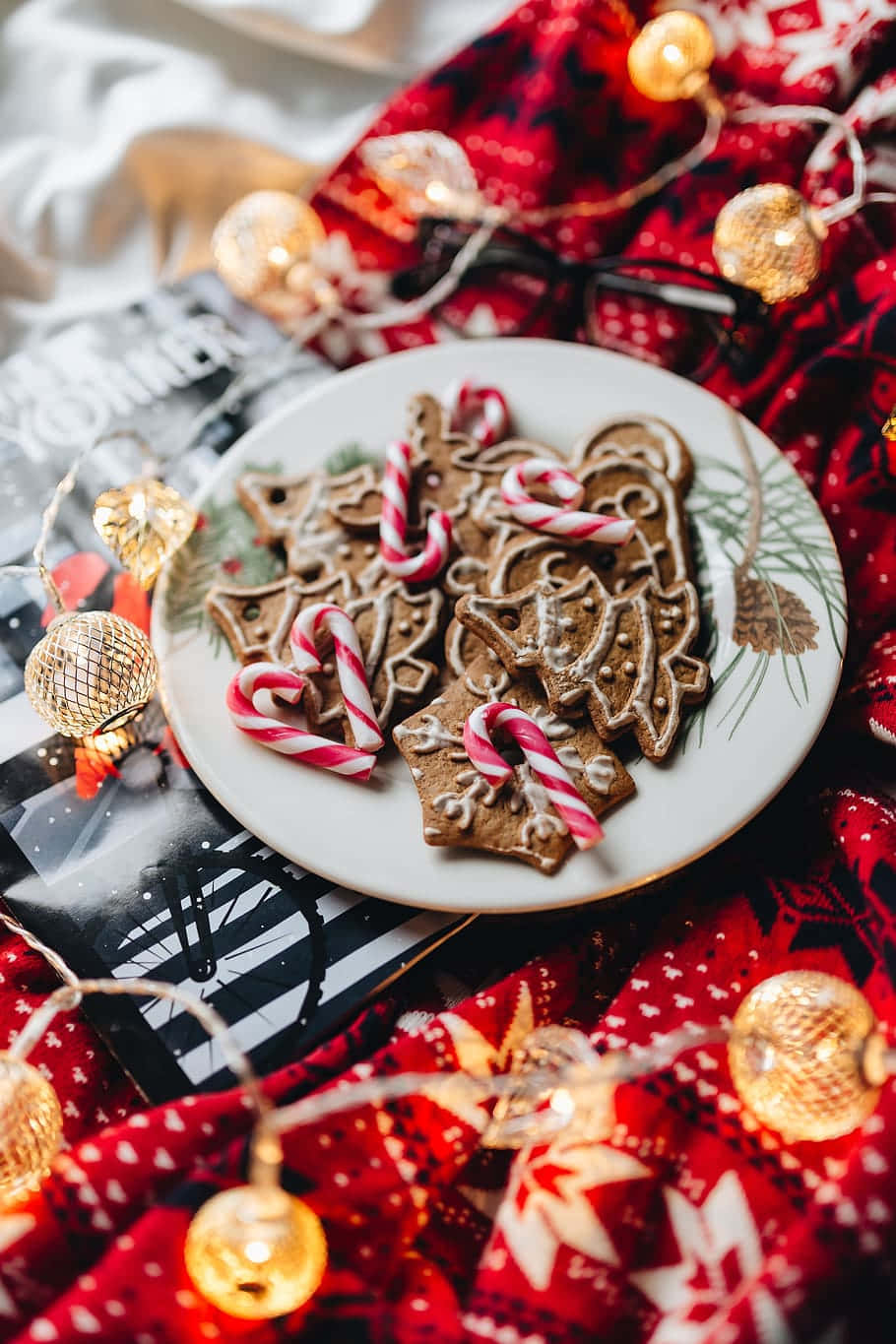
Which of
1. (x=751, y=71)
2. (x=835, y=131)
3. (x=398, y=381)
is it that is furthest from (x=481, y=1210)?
(x=751, y=71)

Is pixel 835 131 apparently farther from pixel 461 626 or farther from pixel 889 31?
pixel 461 626

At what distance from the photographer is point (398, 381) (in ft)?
4.67

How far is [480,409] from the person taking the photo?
1407mm

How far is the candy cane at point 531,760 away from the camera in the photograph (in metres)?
1.05

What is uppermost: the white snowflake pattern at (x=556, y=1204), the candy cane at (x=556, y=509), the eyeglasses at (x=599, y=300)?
the eyeglasses at (x=599, y=300)

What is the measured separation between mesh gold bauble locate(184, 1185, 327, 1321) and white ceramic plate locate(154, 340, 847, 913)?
30cm

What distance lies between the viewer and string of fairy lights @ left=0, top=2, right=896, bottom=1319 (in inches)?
35.3

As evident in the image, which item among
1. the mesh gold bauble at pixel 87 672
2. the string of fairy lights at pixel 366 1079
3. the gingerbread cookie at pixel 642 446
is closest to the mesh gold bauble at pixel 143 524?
the string of fairy lights at pixel 366 1079

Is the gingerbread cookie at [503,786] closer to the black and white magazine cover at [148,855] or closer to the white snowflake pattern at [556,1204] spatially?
the black and white magazine cover at [148,855]

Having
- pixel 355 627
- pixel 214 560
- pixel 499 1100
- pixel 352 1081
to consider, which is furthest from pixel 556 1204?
pixel 214 560

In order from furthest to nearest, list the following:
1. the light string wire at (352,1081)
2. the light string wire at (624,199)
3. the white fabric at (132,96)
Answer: the white fabric at (132,96), the light string wire at (624,199), the light string wire at (352,1081)

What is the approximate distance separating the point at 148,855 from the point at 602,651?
52cm

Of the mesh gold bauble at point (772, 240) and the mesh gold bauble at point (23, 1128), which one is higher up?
the mesh gold bauble at point (772, 240)

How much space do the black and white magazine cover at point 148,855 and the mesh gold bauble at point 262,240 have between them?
0.16 meters
